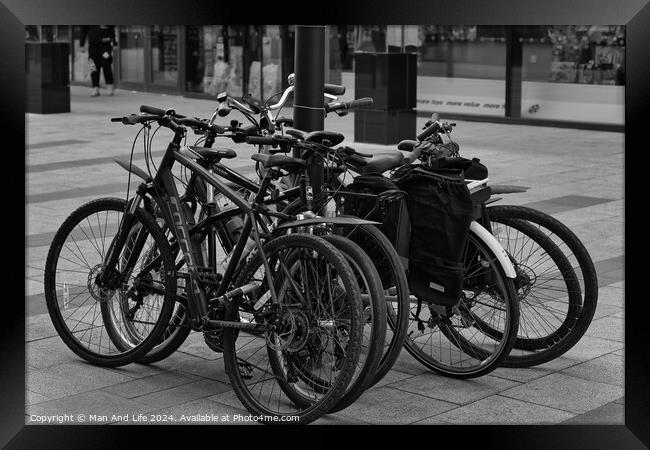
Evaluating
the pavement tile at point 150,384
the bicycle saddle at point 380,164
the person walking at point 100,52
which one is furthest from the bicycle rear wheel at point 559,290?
the person walking at point 100,52

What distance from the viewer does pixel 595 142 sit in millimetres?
13789

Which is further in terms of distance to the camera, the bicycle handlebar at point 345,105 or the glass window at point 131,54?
the glass window at point 131,54

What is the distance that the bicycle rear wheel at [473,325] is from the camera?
14.7 feet

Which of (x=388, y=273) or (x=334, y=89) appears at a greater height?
(x=334, y=89)

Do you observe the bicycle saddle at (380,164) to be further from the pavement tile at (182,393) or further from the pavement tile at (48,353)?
the pavement tile at (48,353)

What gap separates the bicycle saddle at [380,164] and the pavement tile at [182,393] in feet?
3.43

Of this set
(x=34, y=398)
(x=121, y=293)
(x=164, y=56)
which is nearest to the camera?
(x=34, y=398)

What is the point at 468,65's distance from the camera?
1625 centimetres

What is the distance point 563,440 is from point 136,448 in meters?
1.28

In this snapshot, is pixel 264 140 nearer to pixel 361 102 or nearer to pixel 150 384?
pixel 361 102

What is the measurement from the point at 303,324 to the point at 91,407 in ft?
3.11

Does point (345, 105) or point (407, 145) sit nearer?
point (407, 145)

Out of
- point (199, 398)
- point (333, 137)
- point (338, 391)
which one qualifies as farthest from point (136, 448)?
point (333, 137)
